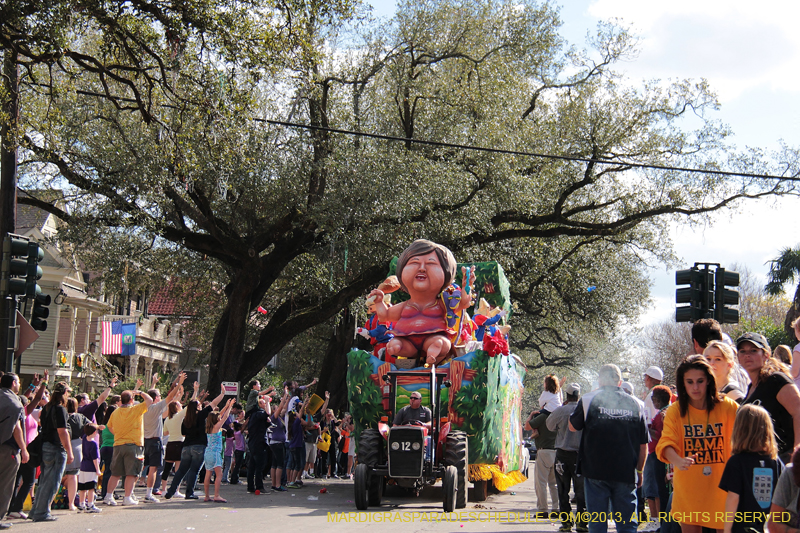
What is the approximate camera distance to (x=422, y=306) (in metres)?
13.0

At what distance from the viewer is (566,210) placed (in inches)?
885

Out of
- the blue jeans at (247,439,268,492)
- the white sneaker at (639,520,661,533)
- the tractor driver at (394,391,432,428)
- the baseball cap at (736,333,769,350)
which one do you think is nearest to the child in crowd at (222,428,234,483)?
the blue jeans at (247,439,268,492)

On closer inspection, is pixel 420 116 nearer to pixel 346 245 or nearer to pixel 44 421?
pixel 346 245

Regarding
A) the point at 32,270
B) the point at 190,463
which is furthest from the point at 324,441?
the point at 32,270

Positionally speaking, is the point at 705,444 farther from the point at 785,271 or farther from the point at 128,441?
the point at 785,271

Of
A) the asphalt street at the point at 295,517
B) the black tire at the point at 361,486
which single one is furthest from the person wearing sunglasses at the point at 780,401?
the black tire at the point at 361,486

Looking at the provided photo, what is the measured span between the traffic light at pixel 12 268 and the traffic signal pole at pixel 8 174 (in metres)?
0.17

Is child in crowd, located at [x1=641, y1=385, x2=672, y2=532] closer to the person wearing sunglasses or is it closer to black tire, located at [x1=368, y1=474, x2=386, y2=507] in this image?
the person wearing sunglasses

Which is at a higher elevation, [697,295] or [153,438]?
[697,295]

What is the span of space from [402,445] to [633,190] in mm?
13130

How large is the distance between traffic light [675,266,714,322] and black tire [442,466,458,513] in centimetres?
428

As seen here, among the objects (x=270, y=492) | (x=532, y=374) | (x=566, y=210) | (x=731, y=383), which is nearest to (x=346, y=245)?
(x=270, y=492)

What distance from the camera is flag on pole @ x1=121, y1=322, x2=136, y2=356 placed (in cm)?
3269

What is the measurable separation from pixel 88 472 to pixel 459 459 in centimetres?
516
